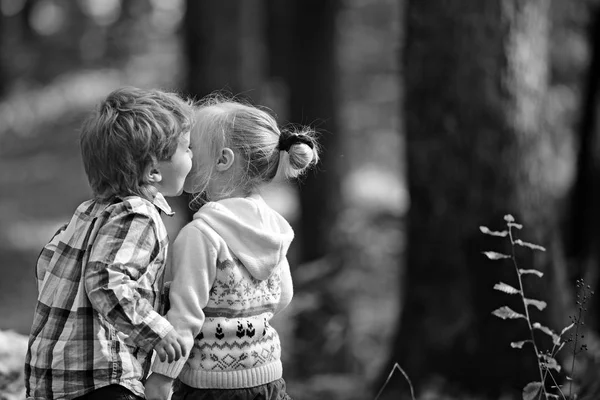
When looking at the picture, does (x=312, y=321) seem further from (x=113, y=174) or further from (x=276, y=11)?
(x=276, y=11)

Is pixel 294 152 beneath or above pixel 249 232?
above

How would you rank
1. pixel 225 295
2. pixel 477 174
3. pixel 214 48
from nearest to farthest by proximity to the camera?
pixel 225 295
pixel 477 174
pixel 214 48

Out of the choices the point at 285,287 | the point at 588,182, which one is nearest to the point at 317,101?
the point at 588,182

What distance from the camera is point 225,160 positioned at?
10.2 ft

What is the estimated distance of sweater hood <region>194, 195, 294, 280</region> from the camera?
2998 mm

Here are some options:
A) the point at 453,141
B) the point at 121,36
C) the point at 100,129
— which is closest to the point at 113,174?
the point at 100,129

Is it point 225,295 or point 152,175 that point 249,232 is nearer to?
point 225,295

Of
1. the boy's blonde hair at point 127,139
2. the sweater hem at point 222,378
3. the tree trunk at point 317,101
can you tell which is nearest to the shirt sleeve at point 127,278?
Answer: the boy's blonde hair at point 127,139

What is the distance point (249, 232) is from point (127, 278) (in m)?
0.45

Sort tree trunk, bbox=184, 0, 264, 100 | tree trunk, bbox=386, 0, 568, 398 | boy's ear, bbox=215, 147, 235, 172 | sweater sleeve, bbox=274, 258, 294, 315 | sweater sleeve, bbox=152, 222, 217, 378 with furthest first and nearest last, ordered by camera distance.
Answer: tree trunk, bbox=184, 0, 264, 100
tree trunk, bbox=386, 0, 568, 398
sweater sleeve, bbox=274, 258, 294, 315
boy's ear, bbox=215, 147, 235, 172
sweater sleeve, bbox=152, 222, 217, 378

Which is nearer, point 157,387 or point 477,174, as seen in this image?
point 157,387

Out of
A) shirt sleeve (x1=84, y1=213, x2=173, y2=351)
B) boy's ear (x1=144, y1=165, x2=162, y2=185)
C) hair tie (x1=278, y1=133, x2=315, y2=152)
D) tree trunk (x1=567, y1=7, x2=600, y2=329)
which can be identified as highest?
hair tie (x1=278, y1=133, x2=315, y2=152)

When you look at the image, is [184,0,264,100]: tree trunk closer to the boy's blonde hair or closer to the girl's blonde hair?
the girl's blonde hair

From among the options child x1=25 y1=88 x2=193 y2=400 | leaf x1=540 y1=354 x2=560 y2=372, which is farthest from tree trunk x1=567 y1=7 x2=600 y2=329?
child x1=25 y1=88 x2=193 y2=400
